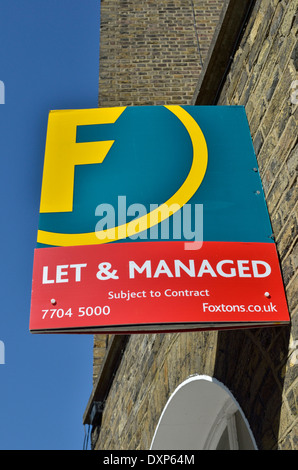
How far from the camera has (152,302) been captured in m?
3.16

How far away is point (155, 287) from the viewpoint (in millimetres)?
3209

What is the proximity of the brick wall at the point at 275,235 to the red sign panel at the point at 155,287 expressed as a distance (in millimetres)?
165

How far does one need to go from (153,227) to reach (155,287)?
45 centimetres

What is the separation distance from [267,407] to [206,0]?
10.1 metres

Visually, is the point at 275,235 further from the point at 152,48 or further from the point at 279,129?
the point at 152,48

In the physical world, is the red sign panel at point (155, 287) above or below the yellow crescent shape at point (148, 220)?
below

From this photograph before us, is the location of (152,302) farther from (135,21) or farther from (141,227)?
(135,21)

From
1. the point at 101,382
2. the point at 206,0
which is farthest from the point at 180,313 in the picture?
the point at 206,0

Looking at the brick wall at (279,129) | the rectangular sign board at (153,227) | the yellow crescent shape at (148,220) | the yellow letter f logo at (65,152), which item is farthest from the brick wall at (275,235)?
the yellow letter f logo at (65,152)

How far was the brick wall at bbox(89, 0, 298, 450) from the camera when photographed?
10.4ft

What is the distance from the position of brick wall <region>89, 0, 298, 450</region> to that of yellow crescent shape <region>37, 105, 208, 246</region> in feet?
1.33

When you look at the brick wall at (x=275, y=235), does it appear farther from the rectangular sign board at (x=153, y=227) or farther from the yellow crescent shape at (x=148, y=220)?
the yellow crescent shape at (x=148, y=220)

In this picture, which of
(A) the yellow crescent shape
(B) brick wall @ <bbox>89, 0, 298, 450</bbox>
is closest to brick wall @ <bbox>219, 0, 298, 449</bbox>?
(B) brick wall @ <bbox>89, 0, 298, 450</bbox>

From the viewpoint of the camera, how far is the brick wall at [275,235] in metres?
3.18
